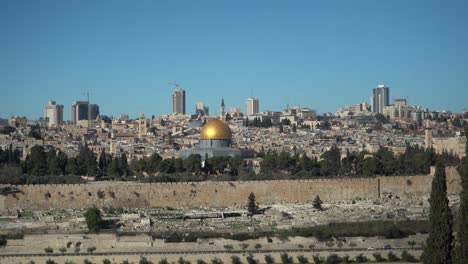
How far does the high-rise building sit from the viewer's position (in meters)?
139

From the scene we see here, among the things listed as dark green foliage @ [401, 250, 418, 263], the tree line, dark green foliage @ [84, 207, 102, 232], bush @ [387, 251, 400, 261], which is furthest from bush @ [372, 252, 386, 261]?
the tree line

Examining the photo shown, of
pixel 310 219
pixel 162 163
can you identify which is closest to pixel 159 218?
pixel 310 219

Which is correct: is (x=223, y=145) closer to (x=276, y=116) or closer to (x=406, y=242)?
(x=406, y=242)

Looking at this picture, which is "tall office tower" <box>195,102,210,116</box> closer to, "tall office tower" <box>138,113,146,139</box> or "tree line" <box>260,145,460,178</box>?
"tall office tower" <box>138,113,146,139</box>

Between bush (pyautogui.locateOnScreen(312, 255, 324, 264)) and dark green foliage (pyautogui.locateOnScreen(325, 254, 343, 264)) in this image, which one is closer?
dark green foliage (pyautogui.locateOnScreen(325, 254, 343, 264))

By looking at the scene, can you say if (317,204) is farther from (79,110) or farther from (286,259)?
(79,110)

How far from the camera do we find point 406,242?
3272cm

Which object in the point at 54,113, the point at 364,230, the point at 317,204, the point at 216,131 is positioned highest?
the point at 54,113

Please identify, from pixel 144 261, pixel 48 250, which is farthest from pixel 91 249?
pixel 144 261

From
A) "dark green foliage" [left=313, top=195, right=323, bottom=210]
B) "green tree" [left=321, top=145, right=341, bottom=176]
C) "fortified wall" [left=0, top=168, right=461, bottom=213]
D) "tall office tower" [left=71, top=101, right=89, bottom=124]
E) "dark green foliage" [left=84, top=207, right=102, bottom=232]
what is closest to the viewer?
"dark green foliage" [left=84, top=207, right=102, bottom=232]

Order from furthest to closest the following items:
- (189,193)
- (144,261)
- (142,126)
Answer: (142,126), (189,193), (144,261)

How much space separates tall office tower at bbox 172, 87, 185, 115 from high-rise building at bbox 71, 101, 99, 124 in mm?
12337

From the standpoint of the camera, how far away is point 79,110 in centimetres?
14025

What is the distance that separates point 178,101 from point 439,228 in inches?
4965
